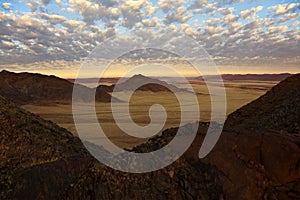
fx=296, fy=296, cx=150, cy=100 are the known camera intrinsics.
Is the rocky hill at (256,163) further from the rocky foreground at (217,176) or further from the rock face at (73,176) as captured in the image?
the rock face at (73,176)

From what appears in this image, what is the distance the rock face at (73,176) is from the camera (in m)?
4.52

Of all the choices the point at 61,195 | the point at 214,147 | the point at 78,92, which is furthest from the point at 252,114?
the point at 78,92

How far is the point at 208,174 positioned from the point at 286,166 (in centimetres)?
116

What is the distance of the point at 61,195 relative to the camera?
16.2 ft

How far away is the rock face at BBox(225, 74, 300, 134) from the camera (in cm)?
716

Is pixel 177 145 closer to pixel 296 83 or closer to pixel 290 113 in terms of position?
pixel 290 113

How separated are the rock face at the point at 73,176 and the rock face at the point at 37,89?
2712 cm

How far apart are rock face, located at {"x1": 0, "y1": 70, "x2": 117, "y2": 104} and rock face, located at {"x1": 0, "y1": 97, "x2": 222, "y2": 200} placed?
89.0ft

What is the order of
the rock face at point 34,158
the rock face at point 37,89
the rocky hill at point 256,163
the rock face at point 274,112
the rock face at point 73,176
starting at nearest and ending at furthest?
the rocky hill at point 256,163 → the rock face at point 73,176 → the rock face at point 34,158 → the rock face at point 274,112 → the rock face at point 37,89

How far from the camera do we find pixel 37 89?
3950 centimetres

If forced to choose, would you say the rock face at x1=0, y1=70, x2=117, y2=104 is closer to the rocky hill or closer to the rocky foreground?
the rocky foreground

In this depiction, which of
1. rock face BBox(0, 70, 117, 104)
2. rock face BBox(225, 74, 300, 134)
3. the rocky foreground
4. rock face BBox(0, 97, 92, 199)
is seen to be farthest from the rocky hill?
rock face BBox(0, 70, 117, 104)

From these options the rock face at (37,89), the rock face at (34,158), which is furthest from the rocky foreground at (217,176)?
the rock face at (37,89)

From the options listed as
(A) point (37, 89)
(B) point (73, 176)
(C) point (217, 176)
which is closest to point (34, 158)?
(B) point (73, 176)
